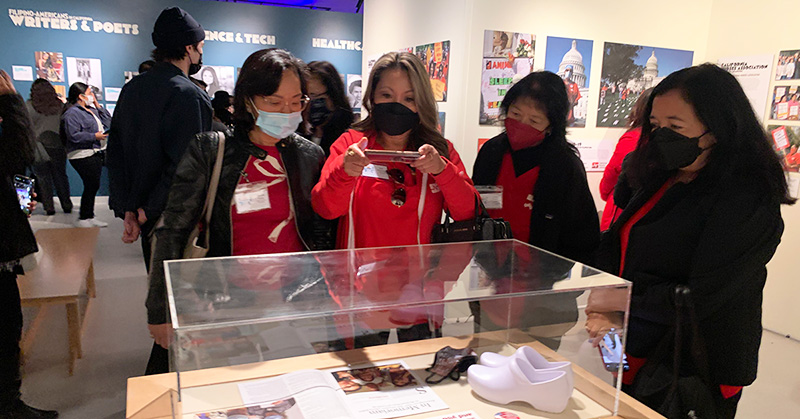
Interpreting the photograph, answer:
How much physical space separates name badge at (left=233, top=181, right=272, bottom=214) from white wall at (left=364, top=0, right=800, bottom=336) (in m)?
1.95

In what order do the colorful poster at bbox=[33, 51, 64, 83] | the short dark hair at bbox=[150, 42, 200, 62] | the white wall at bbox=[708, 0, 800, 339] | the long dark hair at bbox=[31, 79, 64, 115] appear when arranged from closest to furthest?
the short dark hair at bbox=[150, 42, 200, 62] < the white wall at bbox=[708, 0, 800, 339] < the long dark hair at bbox=[31, 79, 64, 115] < the colorful poster at bbox=[33, 51, 64, 83]

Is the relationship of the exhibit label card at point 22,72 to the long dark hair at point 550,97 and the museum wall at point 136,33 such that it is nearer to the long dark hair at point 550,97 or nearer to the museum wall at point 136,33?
the museum wall at point 136,33

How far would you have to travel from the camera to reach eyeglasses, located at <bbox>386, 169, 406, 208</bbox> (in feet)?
6.37

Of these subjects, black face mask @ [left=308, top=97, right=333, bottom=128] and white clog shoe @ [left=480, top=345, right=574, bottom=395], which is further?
black face mask @ [left=308, top=97, right=333, bottom=128]

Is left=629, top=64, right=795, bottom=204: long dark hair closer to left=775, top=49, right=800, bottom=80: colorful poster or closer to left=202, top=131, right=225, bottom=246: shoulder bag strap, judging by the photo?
left=202, top=131, right=225, bottom=246: shoulder bag strap

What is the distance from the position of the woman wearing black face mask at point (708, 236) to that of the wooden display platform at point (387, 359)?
19 centimetres

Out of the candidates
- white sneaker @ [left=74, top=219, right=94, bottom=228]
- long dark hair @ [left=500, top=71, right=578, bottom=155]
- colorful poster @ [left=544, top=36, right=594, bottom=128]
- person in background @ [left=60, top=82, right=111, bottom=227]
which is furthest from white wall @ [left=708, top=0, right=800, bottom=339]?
white sneaker @ [left=74, top=219, right=94, bottom=228]

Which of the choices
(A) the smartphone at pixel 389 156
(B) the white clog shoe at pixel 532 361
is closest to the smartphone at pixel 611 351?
(B) the white clog shoe at pixel 532 361

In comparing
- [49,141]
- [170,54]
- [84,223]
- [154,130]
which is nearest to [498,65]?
[170,54]

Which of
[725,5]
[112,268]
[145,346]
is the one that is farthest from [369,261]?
[112,268]

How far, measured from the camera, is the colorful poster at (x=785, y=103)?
393 centimetres

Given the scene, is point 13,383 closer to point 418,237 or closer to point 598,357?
point 418,237

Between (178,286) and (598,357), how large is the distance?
46.0 inches

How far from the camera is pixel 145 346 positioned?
12.2ft
